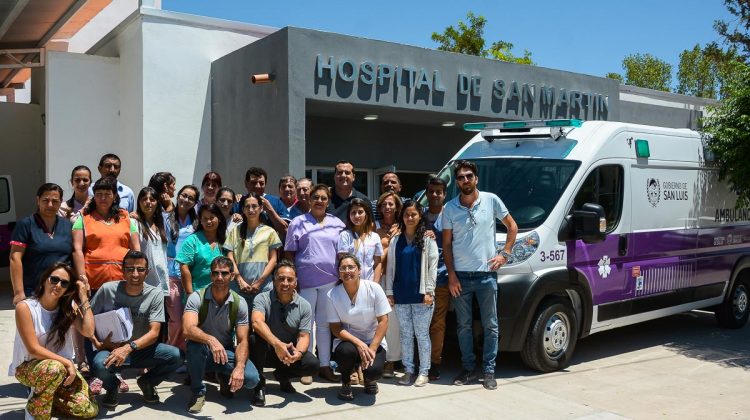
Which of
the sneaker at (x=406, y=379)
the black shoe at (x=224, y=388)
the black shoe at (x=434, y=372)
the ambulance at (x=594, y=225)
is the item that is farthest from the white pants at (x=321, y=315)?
the ambulance at (x=594, y=225)

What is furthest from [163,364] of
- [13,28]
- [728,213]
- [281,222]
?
[13,28]

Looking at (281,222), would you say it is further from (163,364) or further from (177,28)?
(177,28)

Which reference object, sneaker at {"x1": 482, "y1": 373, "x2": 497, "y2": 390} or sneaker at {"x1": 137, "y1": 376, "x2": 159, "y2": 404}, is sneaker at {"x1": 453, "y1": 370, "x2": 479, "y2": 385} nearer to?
sneaker at {"x1": 482, "y1": 373, "x2": 497, "y2": 390}

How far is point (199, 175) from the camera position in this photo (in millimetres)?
12500

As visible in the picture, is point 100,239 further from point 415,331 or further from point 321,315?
point 415,331

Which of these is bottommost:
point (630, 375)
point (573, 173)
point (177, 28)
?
point (630, 375)

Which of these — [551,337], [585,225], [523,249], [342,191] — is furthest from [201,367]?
[585,225]

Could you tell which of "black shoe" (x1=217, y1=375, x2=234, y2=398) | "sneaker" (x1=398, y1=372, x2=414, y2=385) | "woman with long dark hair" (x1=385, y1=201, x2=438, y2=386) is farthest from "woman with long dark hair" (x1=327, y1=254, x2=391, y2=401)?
"black shoe" (x1=217, y1=375, x2=234, y2=398)

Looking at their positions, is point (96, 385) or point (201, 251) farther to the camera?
point (201, 251)

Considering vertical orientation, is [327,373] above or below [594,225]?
below

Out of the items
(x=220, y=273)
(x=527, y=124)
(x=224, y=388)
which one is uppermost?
(x=527, y=124)

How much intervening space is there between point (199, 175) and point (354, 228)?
670 centimetres

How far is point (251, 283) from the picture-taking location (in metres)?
6.35

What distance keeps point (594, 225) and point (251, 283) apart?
3.13 metres
